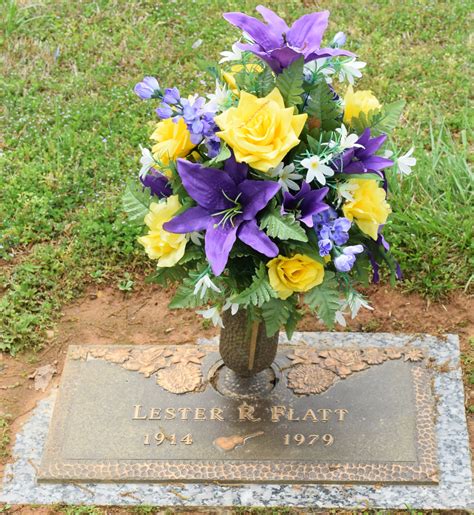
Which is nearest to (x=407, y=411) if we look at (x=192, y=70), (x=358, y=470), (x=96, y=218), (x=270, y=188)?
→ (x=358, y=470)

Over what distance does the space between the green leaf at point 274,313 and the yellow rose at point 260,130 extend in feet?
1.50

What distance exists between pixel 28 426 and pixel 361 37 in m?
3.36

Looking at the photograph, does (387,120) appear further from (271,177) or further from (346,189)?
(271,177)

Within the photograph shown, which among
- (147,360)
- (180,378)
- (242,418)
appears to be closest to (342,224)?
(242,418)

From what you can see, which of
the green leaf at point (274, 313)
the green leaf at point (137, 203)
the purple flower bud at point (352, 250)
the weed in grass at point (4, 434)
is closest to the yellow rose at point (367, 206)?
the purple flower bud at point (352, 250)

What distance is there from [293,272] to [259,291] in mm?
122

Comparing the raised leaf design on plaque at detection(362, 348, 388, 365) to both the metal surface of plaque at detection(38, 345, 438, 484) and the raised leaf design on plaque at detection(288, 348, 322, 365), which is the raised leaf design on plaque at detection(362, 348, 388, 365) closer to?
the metal surface of plaque at detection(38, 345, 438, 484)

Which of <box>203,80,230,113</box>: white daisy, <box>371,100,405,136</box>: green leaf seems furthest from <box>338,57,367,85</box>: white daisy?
<box>203,80,230,113</box>: white daisy

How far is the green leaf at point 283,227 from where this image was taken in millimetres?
2795

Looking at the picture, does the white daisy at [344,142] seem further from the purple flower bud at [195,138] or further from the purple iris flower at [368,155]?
the purple flower bud at [195,138]

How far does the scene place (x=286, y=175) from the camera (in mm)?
2877

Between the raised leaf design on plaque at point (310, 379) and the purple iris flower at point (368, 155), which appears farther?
the raised leaf design on plaque at point (310, 379)

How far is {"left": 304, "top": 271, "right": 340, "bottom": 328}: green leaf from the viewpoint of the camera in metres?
2.96

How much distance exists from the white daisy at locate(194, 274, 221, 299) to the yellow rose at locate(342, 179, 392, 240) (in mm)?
466
